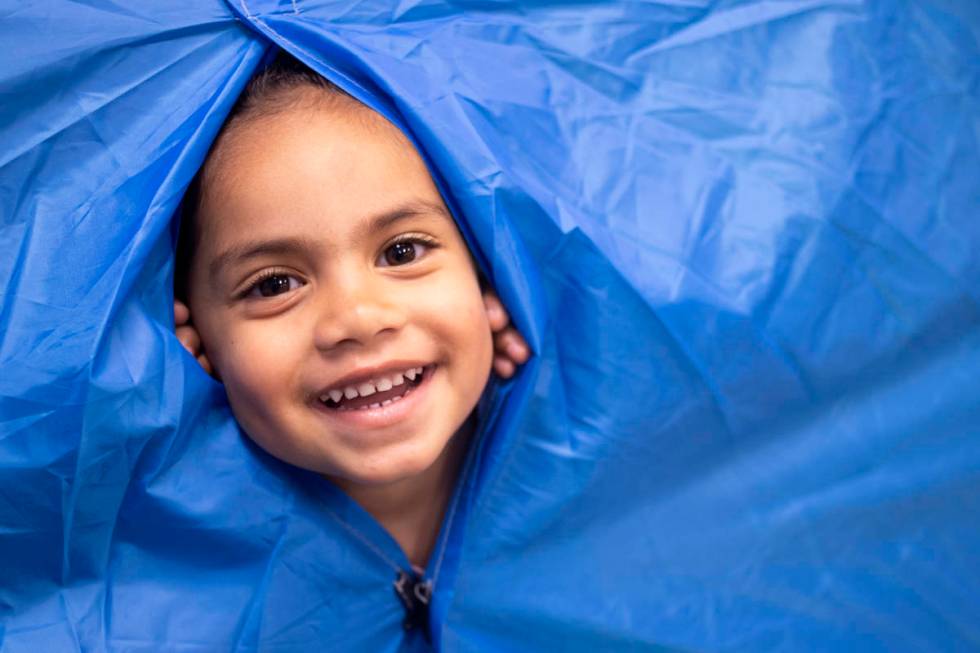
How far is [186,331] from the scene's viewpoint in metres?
1.11

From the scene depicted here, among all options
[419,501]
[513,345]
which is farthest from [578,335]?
[419,501]

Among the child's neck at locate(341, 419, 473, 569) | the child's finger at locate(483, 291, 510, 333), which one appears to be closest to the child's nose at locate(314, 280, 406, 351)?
the child's finger at locate(483, 291, 510, 333)

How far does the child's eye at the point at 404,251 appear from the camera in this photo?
1.07 m

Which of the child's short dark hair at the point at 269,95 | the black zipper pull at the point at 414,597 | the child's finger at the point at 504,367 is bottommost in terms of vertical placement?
the black zipper pull at the point at 414,597

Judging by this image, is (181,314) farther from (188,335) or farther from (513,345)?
(513,345)

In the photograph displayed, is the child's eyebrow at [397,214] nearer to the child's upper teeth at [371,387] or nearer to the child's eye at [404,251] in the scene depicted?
the child's eye at [404,251]

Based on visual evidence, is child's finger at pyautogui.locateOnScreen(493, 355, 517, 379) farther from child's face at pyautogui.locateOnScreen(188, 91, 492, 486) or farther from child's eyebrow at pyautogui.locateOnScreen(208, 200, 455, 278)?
child's eyebrow at pyautogui.locateOnScreen(208, 200, 455, 278)

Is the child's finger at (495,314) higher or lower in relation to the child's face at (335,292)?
lower

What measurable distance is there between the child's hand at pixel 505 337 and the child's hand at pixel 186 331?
9.9 inches

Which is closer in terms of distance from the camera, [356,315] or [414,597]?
[356,315]

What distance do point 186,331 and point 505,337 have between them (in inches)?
10.9

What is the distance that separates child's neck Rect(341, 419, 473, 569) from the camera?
4.03 ft

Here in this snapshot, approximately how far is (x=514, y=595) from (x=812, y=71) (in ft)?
1.79

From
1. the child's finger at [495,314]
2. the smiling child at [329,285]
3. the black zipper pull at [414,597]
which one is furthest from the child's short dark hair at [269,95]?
the black zipper pull at [414,597]
